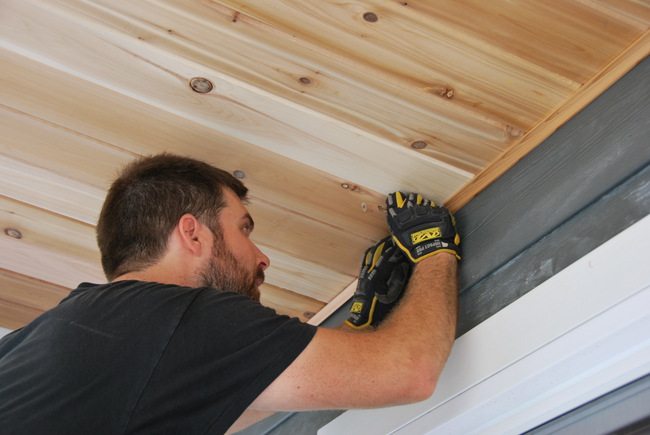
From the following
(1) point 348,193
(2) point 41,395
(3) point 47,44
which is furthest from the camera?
(1) point 348,193

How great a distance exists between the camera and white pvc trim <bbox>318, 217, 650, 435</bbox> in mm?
1514

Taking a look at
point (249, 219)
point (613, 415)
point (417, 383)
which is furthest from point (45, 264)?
point (613, 415)

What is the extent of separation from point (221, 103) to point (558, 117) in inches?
29.5

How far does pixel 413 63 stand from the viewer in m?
1.73

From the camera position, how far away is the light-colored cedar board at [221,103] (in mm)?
1730

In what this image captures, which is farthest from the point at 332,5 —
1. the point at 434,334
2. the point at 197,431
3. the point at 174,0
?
the point at 197,431

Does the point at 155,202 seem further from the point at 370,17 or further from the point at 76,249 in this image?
the point at 370,17

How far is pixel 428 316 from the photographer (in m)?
1.81

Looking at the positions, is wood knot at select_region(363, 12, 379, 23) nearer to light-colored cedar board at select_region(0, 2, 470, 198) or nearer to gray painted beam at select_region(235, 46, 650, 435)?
light-colored cedar board at select_region(0, 2, 470, 198)

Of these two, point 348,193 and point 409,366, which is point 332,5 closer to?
point 348,193

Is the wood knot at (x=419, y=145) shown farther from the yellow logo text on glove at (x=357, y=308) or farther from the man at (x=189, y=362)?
the yellow logo text on glove at (x=357, y=308)

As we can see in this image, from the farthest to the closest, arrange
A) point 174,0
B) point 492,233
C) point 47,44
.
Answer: point 492,233 → point 47,44 → point 174,0

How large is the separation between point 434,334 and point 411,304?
0.32 ft

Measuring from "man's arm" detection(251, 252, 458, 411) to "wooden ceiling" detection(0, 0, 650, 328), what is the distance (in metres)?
0.44
